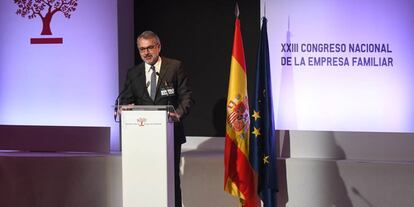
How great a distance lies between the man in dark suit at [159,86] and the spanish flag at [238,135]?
438 millimetres

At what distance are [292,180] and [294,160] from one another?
0.18 m

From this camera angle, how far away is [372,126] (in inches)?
214

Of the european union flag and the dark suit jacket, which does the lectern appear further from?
the european union flag

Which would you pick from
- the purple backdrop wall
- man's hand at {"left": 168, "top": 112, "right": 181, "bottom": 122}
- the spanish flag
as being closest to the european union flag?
the spanish flag

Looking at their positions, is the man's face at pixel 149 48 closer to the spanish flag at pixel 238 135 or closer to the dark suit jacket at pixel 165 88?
the dark suit jacket at pixel 165 88

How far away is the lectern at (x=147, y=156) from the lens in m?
4.21

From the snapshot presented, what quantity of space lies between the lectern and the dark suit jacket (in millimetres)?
420

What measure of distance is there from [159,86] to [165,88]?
0.26 ft

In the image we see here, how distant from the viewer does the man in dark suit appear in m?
4.57

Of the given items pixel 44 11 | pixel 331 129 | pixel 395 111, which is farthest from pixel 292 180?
pixel 44 11

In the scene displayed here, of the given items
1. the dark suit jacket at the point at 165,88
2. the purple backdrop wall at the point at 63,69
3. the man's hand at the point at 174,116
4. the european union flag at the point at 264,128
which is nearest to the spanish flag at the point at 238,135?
the european union flag at the point at 264,128

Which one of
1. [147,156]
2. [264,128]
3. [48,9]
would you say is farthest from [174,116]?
[48,9]

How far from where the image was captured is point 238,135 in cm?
506

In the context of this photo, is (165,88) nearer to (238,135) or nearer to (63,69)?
(238,135)
